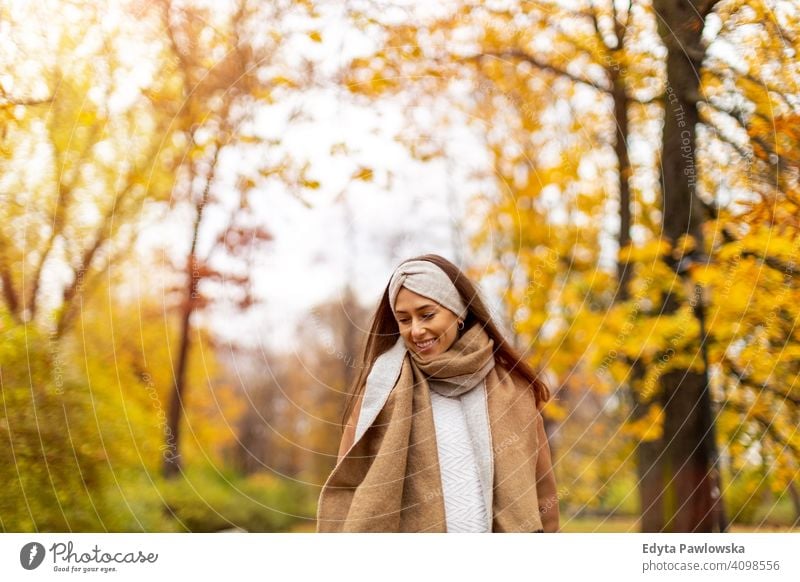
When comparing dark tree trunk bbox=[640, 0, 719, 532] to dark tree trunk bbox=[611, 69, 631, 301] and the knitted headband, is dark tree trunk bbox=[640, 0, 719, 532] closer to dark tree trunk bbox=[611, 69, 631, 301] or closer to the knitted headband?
dark tree trunk bbox=[611, 69, 631, 301]

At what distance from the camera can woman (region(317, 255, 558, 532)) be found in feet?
7.96

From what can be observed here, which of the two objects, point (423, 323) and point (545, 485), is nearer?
point (423, 323)

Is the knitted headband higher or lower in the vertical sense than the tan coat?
higher

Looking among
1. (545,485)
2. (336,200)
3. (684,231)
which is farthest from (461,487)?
(684,231)

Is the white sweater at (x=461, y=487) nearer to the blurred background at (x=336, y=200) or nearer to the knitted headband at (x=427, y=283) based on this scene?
the knitted headband at (x=427, y=283)

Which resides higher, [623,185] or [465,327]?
[623,185]

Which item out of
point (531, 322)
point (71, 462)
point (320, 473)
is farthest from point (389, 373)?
point (320, 473)

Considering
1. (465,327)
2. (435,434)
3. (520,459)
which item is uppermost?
(465,327)

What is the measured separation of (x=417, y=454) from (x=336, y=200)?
136 cm

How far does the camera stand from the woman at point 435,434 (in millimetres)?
2426
